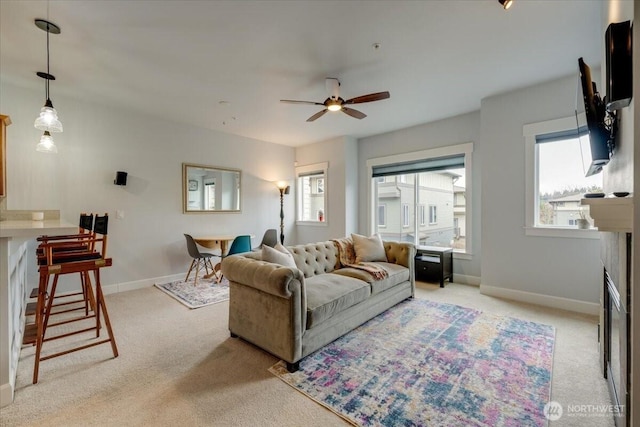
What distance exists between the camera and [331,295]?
8.07ft

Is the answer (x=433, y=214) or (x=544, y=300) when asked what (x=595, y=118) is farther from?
(x=433, y=214)

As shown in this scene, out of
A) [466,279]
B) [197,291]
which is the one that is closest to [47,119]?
[197,291]

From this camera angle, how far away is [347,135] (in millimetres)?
5641

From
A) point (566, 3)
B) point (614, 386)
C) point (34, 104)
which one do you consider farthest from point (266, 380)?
point (34, 104)

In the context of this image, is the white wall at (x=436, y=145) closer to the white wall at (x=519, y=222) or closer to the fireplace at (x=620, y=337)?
the white wall at (x=519, y=222)

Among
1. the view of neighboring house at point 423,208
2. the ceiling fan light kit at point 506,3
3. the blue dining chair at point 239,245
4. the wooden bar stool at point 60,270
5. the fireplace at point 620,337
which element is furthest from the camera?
the view of neighboring house at point 423,208

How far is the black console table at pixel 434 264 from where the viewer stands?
434 centimetres

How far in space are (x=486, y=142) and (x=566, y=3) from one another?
1.93 m

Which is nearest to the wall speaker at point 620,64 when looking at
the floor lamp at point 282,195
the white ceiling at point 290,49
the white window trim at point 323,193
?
the white ceiling at point 290,49

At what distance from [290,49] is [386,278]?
8.49 ft

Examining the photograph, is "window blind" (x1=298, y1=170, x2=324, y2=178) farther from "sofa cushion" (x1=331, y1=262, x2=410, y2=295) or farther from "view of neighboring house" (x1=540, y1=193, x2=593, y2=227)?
"view of neighboring house" (x1=540, y1=193, x2=593, y2=227)

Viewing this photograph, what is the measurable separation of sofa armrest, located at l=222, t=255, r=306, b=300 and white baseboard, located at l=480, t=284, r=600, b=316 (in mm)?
3073

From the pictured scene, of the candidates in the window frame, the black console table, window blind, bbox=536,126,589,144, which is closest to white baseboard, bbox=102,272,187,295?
the black console table

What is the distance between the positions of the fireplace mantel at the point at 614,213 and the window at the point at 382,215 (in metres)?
4.42
